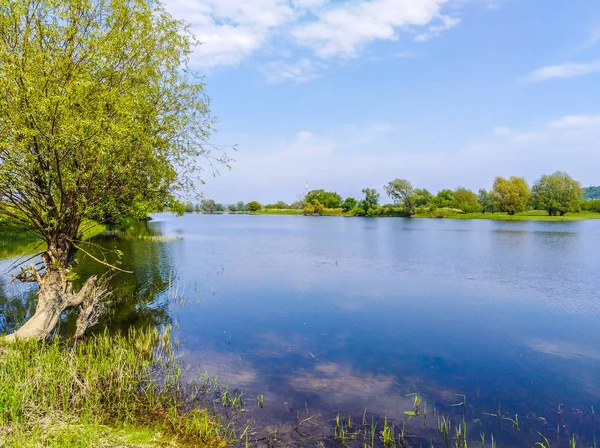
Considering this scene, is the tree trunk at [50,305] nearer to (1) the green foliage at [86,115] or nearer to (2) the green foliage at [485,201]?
(1) the green foliage at [86,115]

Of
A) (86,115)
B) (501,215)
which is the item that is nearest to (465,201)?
(501,215)

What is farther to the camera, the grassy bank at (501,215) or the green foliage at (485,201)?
the green foliage at (485,201)

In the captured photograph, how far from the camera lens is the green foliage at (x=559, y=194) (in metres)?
132

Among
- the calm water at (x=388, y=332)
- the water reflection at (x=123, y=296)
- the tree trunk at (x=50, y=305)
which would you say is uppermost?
the tree trunk at (x=50, y=305)

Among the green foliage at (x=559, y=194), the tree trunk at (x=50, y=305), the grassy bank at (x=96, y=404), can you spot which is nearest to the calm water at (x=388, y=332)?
the grassy bank at (x=96, y=404)

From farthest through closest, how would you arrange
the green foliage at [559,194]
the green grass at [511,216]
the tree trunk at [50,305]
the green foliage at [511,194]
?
the green foliage at [511,194] < the green foliage at [559,194] < the green grass at [511,216] < the tree trunk at [50,305]

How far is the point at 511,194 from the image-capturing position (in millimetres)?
137625

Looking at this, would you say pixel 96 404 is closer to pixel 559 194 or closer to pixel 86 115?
pixel 86 115

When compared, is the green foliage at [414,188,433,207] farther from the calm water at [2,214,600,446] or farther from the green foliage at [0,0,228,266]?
the green foliage at [0,0,228,266]

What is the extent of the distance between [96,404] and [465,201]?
6869 inches

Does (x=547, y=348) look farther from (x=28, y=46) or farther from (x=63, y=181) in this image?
(x=28, y=46)

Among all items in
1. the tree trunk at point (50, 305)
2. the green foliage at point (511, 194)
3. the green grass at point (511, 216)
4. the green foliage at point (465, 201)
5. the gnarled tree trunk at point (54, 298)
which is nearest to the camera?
the tree trunk at point (50, 305)

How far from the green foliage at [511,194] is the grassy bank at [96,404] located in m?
151

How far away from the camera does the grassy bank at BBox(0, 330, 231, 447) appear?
8.00 m
